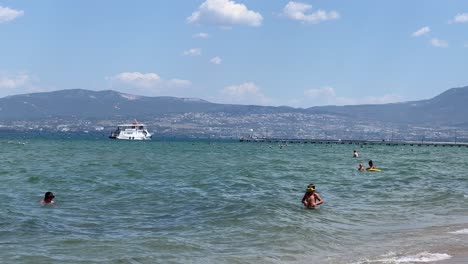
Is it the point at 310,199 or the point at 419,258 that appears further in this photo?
the point at 310,199

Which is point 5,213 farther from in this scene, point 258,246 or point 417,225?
point 417,225

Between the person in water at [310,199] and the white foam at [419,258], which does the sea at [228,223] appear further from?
the person in water at [310,199]

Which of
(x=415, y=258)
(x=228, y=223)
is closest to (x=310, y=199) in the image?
(x=228, y=223)

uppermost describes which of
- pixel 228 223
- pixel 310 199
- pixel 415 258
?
pixel 310 199

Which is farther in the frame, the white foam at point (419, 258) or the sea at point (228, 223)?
the sea at point (228, 223)

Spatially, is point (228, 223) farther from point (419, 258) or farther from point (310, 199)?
point (419, 258)

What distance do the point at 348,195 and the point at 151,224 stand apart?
42.4 feet

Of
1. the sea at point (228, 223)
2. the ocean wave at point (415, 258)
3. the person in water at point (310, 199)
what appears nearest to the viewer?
the ocean wave at point (415, 258)

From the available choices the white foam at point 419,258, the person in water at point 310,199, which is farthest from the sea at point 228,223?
the person in water at point 310,199

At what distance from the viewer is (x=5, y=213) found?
2020 cm

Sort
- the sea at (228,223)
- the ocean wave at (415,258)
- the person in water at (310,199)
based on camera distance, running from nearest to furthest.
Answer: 1. the ocean wave at (415,258)
2. the sea at (228,223)
3. the person in water at (310,199)

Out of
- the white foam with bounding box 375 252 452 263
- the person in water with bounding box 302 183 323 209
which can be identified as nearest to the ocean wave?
the white foam with bounding box 375 252 452 263

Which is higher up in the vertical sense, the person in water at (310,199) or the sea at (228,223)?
the person in water at (310,199)

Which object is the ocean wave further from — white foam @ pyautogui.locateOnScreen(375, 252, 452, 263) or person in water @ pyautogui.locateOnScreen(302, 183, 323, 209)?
person in water @ pyautogui.locateOnScreen(302, 183, 323, 209)
